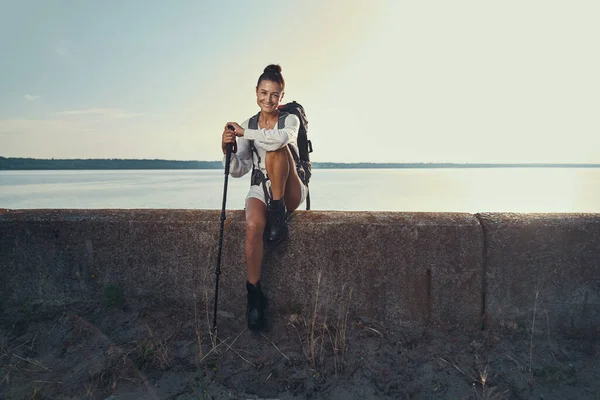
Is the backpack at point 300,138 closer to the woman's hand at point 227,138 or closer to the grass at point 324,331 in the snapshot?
the woman's hand at point 227,138

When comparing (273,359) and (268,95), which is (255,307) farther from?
(268,95)

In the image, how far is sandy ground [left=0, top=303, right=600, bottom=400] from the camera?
245 cm

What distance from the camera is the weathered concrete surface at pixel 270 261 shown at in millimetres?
2859

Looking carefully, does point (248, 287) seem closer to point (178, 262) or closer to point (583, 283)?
point (178, 262)

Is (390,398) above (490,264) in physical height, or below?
below

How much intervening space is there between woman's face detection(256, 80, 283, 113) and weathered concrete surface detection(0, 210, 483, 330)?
2.85 ft

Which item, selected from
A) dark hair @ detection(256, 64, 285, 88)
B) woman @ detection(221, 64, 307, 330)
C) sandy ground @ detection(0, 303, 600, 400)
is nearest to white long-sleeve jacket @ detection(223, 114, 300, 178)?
woman @ detection(221, 64, 307, 330)

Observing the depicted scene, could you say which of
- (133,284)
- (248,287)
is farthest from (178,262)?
(248,287)

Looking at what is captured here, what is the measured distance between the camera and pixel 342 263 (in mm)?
2912

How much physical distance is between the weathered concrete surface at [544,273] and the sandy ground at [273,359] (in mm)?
135

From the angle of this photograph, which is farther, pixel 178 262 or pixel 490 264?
pixel 178 262

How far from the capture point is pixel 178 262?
3.04 meters

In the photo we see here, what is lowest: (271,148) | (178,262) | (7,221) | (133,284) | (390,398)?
(390,398)

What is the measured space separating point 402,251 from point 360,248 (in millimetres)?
305
